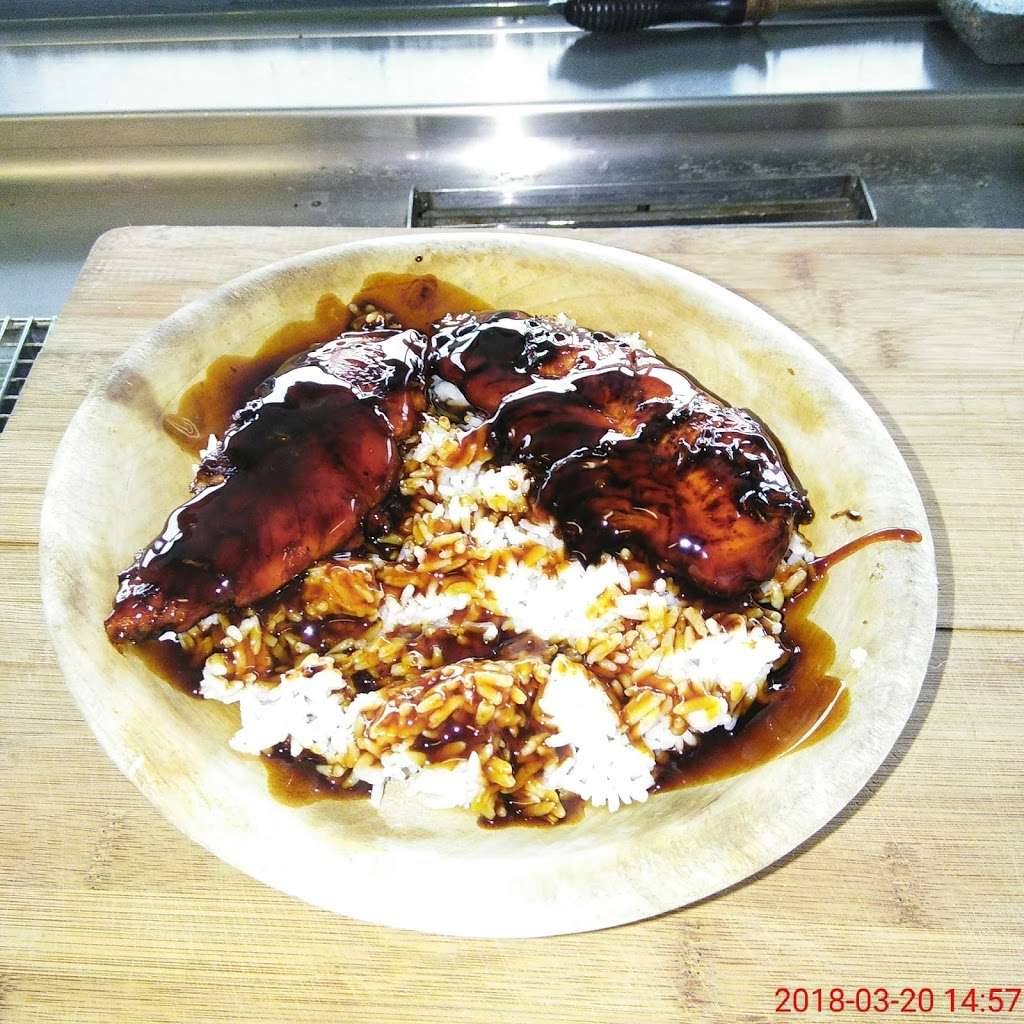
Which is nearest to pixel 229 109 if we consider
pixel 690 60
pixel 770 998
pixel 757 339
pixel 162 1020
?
pixel 690 60

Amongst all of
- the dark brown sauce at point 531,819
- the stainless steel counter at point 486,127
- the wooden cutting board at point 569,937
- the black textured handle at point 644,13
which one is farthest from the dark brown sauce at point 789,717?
the black textured handle at point 644,13

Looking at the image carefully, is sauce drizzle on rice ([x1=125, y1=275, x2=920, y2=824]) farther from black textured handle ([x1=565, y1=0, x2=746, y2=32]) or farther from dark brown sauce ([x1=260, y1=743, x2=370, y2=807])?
black textured handle ([x1=565, y1=0, x2=746, y2=32])

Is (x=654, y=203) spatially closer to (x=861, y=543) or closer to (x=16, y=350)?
(x=861, y=543)

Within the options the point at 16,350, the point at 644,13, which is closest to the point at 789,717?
the point at 16,350

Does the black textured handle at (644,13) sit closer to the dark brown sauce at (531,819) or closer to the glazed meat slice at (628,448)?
the glazed meat slice at (628,448)
